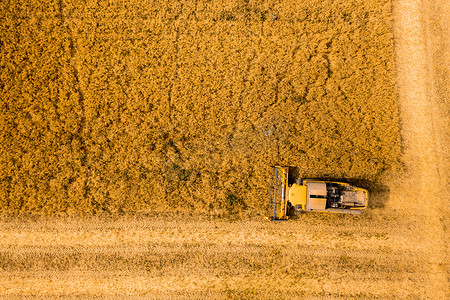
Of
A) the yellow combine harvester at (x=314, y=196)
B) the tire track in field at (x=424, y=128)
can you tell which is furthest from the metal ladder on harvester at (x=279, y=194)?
the tire track in field at (x=424, y=128)

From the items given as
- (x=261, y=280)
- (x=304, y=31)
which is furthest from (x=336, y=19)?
(x=261, y=280)

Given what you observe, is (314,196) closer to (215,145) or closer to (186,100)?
(215,145)

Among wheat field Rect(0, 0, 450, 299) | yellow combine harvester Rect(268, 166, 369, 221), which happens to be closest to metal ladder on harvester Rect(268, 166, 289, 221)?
yellow combine harvester Rect(268, 166, 369, 221)

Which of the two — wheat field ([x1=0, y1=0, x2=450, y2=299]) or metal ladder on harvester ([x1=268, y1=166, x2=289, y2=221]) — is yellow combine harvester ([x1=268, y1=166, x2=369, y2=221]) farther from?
wheat field ([x1=0, y1=0, x2=450, y2=299])

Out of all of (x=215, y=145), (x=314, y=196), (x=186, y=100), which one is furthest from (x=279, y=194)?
(x=186, y=100)

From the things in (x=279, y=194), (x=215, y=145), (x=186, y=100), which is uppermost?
(x=186, y=100)

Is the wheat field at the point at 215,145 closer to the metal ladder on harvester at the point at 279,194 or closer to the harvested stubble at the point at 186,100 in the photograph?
the harvested stubble at the point at 186,100
